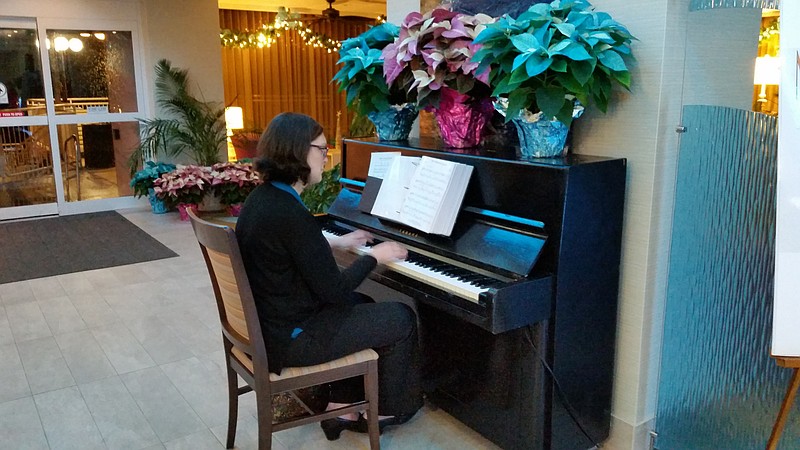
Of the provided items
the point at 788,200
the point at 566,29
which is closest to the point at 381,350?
the point at 566,29

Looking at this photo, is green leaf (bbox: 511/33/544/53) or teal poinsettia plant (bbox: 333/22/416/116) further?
teal poinsettia plant (bbox: 333/22/416/116)

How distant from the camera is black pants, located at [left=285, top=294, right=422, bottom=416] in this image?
6.53ft

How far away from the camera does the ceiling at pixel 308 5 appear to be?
9.68 meters

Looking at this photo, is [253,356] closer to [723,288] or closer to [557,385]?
[557,385]

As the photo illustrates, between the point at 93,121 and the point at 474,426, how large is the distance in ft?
19.9

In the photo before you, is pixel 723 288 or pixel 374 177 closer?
pixel 723 288

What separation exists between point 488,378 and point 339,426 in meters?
0.62

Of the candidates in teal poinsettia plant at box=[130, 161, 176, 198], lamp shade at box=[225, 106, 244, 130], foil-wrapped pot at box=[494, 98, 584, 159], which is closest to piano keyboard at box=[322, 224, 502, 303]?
foil-wrapped pot at box=[494, 98, 584, 159]

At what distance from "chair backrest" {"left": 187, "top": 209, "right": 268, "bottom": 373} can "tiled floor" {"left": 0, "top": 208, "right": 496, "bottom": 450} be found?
62 cm

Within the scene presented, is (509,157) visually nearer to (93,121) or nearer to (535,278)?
(535,278)

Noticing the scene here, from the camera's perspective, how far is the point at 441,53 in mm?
2303

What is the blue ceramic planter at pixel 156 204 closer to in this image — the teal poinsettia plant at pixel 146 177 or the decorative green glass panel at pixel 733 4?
the teal poinsettia plant at pixel 146 177

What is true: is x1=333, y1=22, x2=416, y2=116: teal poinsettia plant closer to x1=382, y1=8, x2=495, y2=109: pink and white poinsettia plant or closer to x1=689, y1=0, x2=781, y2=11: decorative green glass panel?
x1=382, y1=8, x2=495, y2=109: pink and white poinsettia plant

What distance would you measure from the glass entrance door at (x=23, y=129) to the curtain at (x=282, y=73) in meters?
3.53
